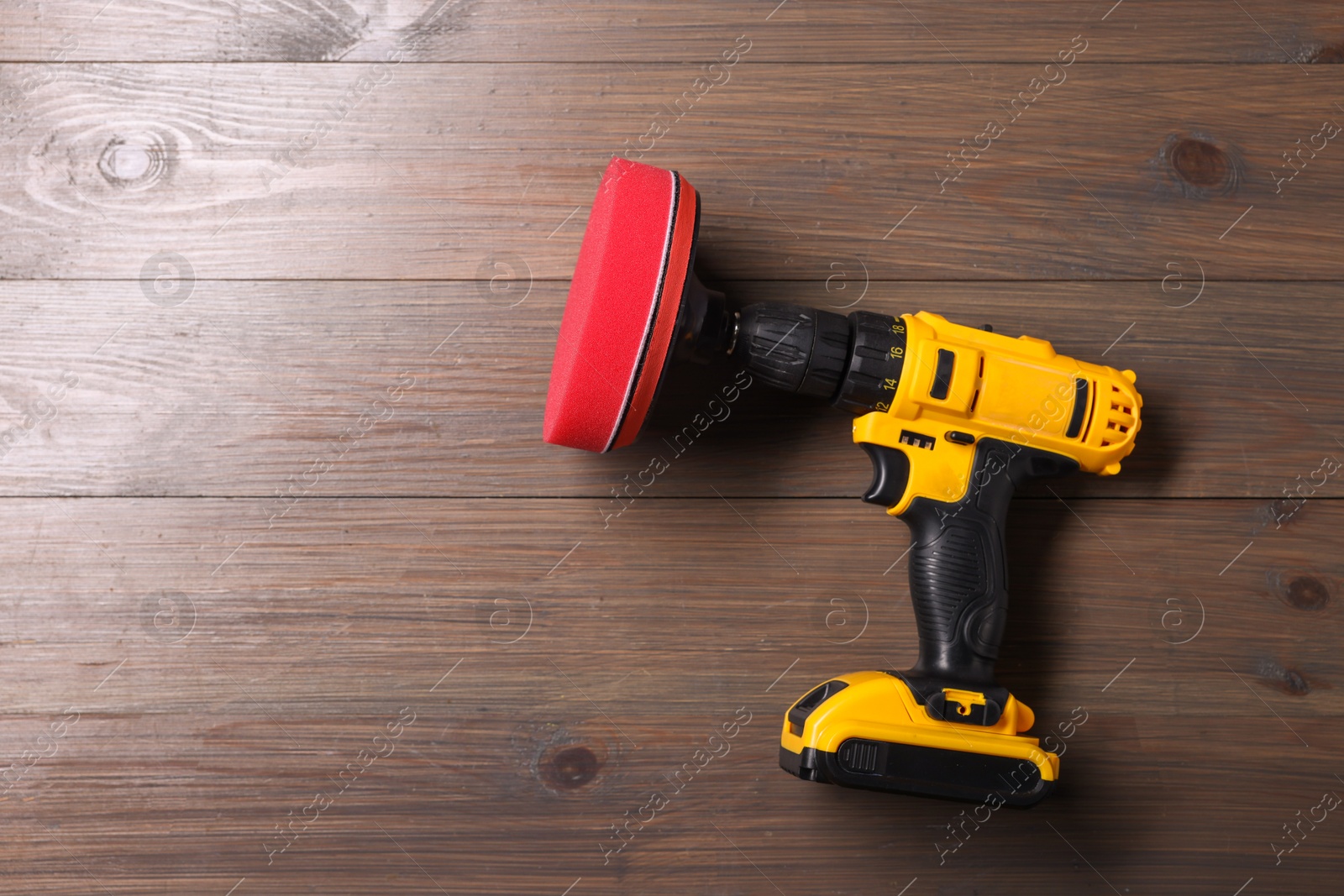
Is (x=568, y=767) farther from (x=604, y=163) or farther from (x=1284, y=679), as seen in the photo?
(x=1284, y=679)

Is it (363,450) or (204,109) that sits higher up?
(204,109)

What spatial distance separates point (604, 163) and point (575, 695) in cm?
63

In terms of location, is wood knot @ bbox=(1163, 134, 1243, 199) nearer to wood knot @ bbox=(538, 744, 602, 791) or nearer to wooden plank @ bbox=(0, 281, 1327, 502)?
wooden plank @ bbox=(0, 281, 1327, 502)

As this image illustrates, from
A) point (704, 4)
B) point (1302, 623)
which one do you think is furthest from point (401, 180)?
point (1302, 623)

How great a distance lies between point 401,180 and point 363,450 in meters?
0.33

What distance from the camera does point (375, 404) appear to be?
3.34ft

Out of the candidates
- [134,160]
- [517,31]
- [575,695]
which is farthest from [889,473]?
[134,160]

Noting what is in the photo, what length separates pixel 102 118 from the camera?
105 centimetres

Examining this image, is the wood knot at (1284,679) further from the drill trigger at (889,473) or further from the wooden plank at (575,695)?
the drill trigger at (889,473)

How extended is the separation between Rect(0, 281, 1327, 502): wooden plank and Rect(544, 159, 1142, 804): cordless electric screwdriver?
0.38ft

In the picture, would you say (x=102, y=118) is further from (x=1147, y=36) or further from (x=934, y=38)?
(x=1147, y=36)

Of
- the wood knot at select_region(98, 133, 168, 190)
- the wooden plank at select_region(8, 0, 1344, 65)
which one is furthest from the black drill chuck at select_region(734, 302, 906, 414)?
the wood knot at select_region(98, 133, 168, 190)

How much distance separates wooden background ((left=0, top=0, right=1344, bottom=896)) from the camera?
987 mm

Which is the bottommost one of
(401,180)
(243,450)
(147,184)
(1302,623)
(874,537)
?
(1302,623)
